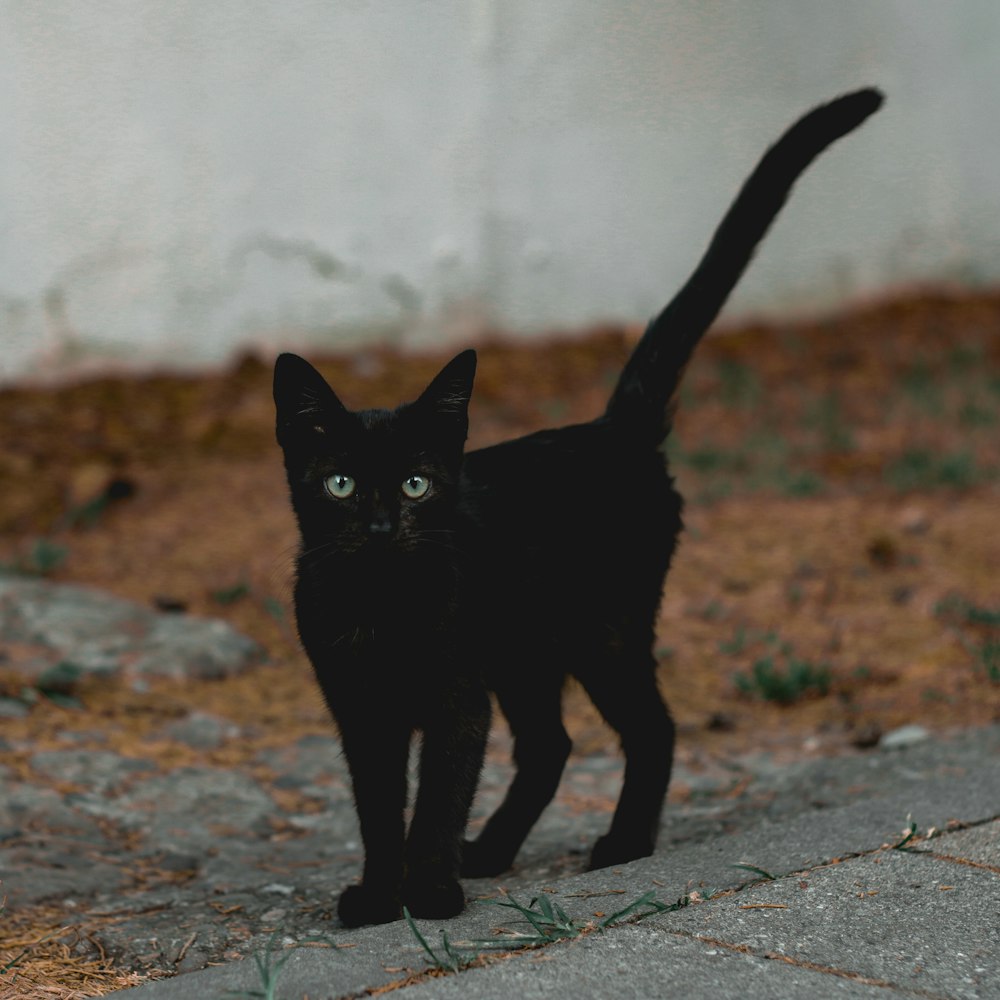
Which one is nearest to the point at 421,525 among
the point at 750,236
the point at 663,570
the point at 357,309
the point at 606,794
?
the point at 663,570

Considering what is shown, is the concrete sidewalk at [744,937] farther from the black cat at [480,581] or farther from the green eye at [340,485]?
the green eye at [340,485]

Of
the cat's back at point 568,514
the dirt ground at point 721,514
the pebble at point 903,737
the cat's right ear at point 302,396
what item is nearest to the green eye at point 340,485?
the cat's right ear at point 302,396

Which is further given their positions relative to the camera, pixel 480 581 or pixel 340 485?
pixel 480 581

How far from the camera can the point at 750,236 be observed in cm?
286

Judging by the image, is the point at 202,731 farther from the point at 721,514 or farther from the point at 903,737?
the point at 721,514

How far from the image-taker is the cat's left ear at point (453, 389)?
239cm

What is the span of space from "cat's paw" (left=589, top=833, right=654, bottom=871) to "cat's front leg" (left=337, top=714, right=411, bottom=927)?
47 centimetres

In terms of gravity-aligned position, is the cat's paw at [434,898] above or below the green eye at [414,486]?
below

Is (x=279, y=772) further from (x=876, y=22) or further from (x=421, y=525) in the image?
(x=876, y=22)

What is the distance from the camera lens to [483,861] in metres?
2.68

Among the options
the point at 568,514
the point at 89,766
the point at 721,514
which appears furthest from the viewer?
the point at 721,514

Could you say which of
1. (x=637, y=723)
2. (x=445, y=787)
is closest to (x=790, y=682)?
(x=637, y=723)

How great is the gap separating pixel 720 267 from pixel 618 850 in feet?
4.26

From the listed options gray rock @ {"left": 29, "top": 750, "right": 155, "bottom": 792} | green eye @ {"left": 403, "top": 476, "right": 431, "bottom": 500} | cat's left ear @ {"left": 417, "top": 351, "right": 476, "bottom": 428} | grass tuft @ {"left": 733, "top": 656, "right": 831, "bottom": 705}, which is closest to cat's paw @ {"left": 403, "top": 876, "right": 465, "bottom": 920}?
green eye @ {"left": 403, "top": 476, "right": 431, "bottom": 500}
